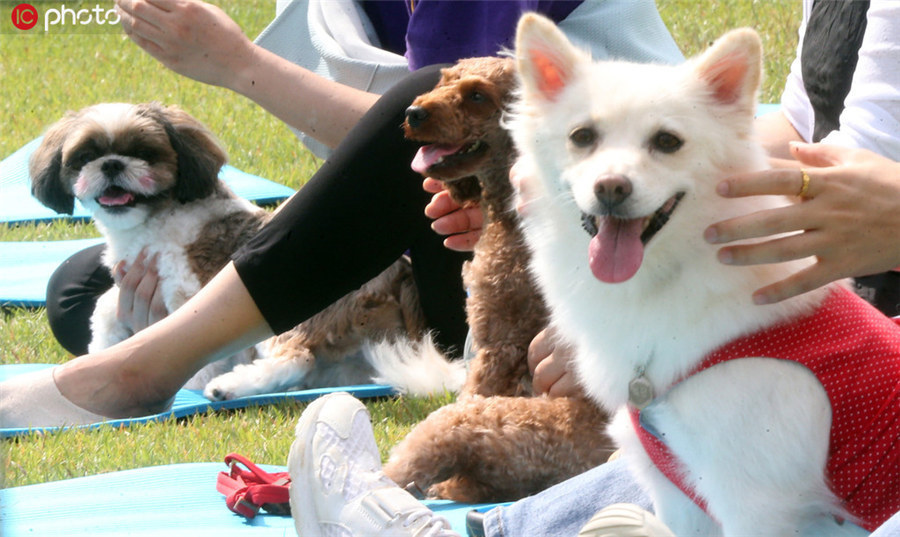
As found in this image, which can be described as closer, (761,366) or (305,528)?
(761,366)

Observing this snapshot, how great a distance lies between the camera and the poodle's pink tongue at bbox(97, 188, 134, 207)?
3.55 metres

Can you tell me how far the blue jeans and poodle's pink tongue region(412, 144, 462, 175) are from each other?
0.81 meters

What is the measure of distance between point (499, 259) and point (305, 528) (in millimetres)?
802

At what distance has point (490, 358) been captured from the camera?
252 centimetres

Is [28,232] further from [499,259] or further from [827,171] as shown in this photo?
[827,171]

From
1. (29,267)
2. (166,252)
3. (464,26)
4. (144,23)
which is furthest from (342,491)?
(29,267)

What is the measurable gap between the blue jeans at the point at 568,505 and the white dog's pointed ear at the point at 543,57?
2.44 feet

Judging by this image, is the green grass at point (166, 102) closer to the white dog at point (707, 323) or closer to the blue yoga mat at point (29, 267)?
the blue yoga mat at point (29, 267)

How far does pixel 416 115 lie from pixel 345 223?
0.53 metres

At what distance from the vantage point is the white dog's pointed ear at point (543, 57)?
1914 mm

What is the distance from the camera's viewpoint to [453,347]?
10.9 feet

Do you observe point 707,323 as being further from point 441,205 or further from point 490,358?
point 441,205

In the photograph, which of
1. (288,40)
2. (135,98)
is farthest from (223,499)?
(135,98)

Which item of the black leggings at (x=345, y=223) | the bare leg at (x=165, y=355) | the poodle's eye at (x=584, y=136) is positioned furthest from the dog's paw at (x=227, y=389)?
the poodle's eye at (x=584, y=136)
